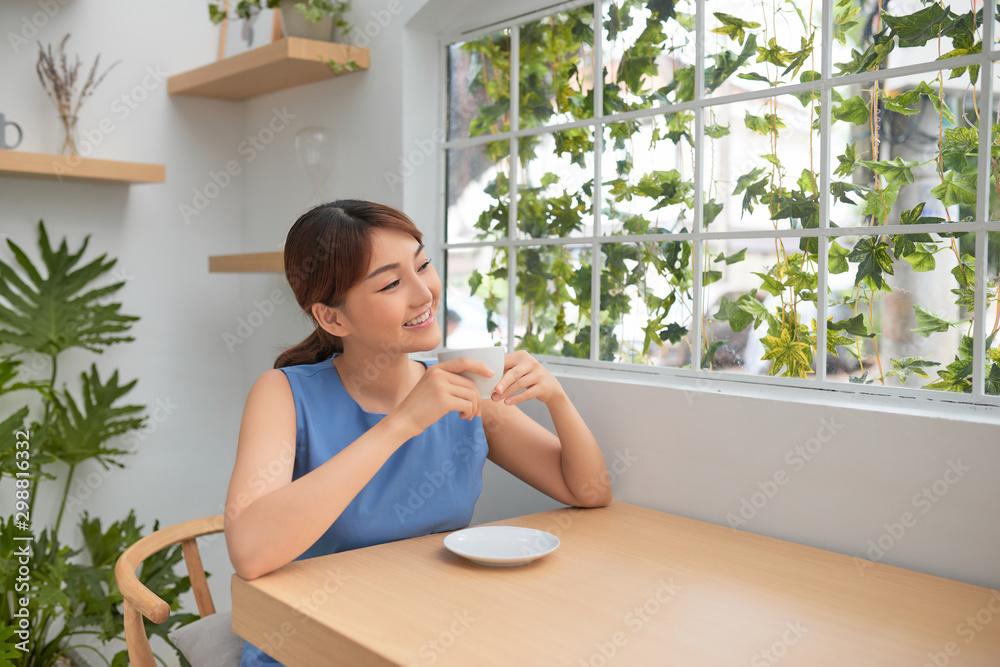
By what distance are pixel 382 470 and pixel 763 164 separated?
100cm

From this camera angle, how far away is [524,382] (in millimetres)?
1467

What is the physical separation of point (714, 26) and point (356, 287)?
970 millimetres

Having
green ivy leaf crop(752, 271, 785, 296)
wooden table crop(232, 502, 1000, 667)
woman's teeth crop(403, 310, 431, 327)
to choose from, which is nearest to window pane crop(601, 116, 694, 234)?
green ivy leaf crop(752, 271, 785, 296)

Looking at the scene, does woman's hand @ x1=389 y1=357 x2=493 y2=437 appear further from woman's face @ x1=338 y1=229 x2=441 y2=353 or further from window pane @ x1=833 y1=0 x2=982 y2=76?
window pane @ x1=833 y1=0 x2=982 y2=76

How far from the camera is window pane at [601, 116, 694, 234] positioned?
1.80 m

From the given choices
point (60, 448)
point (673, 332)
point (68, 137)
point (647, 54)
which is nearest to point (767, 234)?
point (673, 332)

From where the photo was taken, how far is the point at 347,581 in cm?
117

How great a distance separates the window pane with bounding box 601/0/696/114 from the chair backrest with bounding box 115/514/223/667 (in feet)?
4.48

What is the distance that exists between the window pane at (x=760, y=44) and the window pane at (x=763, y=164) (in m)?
0.04

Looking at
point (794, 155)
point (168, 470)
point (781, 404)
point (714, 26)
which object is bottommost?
point (168, 470)

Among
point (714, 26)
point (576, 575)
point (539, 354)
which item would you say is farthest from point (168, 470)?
point (714, 26)

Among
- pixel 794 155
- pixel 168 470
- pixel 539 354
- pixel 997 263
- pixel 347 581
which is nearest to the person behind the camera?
pixel 347 581

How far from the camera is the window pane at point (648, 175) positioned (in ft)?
5.90

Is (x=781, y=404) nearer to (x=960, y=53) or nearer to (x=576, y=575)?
(x=576, y=575)
